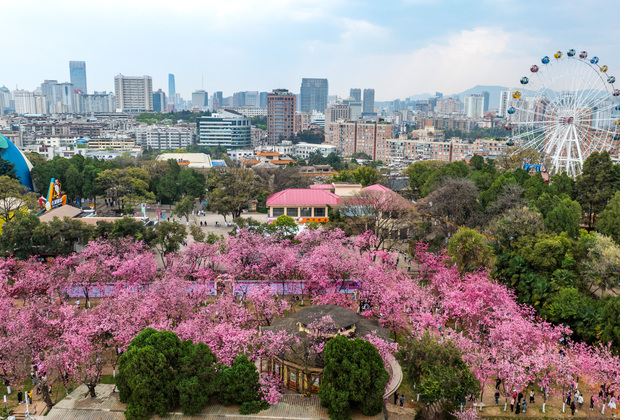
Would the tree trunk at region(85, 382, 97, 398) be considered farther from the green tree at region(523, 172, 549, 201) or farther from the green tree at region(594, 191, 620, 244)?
the green tree at region(523, 172, 549, 201)

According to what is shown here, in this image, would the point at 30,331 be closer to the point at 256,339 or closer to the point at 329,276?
the point at 256,339

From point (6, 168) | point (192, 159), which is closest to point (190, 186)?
point (6, 168)

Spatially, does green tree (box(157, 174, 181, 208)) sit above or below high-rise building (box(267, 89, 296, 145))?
below

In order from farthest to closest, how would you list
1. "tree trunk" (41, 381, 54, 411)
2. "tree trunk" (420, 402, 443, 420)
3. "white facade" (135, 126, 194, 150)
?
"white facade" (135, 126, 194, 150) → "tree trunk" (41, 381, 54, 411) → "tree trunk" (420, 402, 443, 420)

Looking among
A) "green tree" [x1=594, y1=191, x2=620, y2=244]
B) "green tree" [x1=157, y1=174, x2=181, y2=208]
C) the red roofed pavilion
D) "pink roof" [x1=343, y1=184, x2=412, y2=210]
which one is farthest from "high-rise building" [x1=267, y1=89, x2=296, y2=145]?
"green tree" [x1=594, y1=191, x2=620, y2=244]

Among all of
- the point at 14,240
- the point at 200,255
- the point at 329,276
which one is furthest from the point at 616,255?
the point at 14,240

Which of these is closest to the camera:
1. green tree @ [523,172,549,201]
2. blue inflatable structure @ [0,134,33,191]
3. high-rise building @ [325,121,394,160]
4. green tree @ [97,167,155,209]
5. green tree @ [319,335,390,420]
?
green tree @ [319,335,390,420]

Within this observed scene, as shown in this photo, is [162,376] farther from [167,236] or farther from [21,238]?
[21,238]
